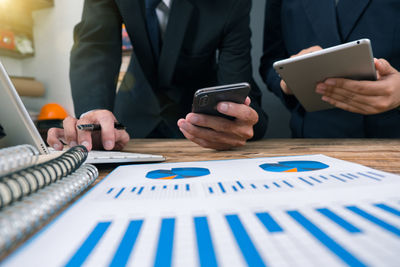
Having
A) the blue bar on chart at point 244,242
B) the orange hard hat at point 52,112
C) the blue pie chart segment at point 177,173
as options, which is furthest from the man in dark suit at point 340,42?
the orange hard hat at point 52,112

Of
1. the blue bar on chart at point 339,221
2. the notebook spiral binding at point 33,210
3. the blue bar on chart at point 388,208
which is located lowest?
the blue bar on chart at point 339,221

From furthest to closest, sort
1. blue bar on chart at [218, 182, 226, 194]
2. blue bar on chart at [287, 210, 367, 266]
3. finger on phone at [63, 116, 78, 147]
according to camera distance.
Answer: finger on phone at [63, 116, 78, 147]
blue bar on chart at [218, 182, 226, 194]
blue bar on chart at [287, 210, 367, 266]

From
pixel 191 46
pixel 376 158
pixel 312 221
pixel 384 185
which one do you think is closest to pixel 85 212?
pixel 312 221

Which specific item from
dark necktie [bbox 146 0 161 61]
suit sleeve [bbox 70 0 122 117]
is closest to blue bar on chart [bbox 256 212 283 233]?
suit sleeve [bbox 70 0 122 117]

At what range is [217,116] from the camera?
60cm

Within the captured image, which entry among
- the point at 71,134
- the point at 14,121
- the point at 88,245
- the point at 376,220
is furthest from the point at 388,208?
the point at 71,134

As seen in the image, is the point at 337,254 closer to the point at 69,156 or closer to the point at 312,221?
the point at 312,221

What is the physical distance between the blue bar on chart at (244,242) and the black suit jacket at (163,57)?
0.63m

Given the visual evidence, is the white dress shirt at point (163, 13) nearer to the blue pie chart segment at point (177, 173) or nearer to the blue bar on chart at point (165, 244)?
the blue pie chart segment at point (177, 173)

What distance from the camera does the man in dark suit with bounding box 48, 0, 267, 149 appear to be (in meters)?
0.88

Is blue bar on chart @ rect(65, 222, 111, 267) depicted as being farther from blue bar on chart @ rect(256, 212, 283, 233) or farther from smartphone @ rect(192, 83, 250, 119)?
smartphone @ rect(192, 83, 250, 119)

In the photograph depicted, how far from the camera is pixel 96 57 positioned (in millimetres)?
904

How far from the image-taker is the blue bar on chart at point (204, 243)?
0.15 m

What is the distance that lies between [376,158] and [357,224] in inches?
13.7
